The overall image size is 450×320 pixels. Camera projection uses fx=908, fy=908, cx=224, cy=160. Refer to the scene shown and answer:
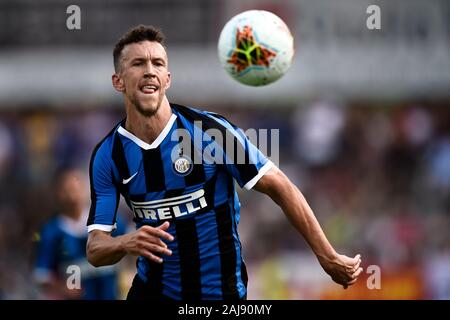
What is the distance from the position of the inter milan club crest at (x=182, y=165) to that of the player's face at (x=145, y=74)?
37cm

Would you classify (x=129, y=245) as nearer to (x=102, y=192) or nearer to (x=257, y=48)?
(x=102, y=192)

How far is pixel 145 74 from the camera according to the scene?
6227 millimetres

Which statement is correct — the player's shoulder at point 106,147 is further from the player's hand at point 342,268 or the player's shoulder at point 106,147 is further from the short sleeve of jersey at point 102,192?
the player's hand at point 342,268

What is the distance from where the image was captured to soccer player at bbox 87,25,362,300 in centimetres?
625

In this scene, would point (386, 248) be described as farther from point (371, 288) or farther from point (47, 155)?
point (47, 155)

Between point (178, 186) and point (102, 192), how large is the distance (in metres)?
0.57

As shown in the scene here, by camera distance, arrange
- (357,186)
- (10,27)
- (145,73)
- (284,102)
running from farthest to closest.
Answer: (10,27)
(284,102)
(357,186)
(145,73)

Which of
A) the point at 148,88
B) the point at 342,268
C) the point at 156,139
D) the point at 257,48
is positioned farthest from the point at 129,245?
the point at 257,48

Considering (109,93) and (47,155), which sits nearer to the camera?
(47,155)

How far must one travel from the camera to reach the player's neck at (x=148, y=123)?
6402mm

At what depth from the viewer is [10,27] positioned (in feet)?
59.6

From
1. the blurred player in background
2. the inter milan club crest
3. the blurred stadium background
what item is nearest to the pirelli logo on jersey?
the inter milan club crest
